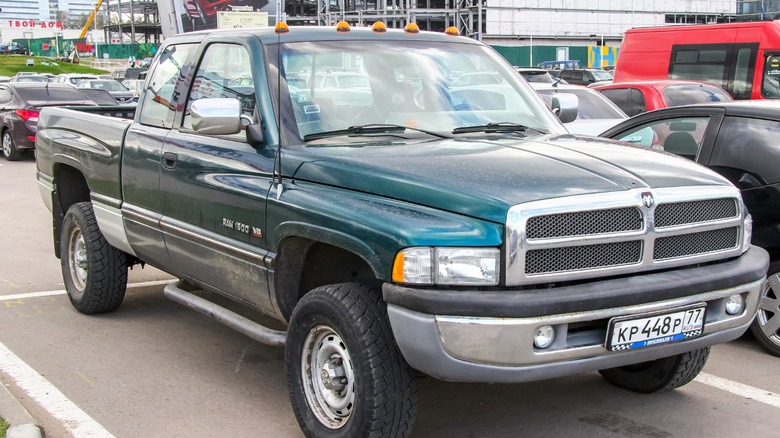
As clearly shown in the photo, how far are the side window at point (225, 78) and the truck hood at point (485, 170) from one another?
1.80ft

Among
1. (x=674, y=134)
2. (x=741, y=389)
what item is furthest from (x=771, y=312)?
(x=674, y=134)

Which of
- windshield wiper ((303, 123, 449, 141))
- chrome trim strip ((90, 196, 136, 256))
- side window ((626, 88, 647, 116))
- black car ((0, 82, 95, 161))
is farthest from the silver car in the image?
windshield wiper ((303, 123, 449, 141))

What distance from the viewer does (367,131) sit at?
4.55 meters

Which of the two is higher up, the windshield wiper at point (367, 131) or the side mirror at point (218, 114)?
the side mirror at point (218, 114)

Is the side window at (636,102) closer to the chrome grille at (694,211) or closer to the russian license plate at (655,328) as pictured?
the chrome grille at (694,211)

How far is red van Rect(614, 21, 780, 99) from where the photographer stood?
1664 centimetres

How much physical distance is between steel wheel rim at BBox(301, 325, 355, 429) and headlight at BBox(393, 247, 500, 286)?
23.0 inches

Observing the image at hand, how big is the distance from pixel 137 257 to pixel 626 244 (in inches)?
141

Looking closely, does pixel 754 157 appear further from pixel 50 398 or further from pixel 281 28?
pixel 50 398

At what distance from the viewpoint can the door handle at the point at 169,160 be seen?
5.20 m

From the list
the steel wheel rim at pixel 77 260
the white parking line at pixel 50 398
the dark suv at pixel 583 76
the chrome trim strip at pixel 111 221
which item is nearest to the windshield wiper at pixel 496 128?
the white parking line at pixel 50 398

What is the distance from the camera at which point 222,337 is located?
20.1 feet

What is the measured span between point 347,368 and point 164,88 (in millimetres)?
2685

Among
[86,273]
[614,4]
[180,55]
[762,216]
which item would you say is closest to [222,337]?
[86,273]
